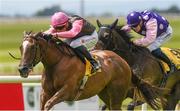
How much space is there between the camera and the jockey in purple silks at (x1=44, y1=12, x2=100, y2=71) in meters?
6.64

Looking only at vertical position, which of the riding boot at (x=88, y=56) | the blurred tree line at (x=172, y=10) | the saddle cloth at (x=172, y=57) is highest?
the riding boot at (x=88, y=56)

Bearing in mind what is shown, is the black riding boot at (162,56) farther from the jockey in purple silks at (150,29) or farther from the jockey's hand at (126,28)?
the jockey's hand at (126,28)

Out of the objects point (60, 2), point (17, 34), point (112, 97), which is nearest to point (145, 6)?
point (60, 2)

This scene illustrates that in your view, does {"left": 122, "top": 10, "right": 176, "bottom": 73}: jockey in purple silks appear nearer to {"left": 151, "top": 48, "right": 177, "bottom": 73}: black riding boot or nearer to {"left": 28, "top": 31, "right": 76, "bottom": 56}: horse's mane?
{"left": 151, "top": 48, "right": 177, "bottom": 73}: black riding boot

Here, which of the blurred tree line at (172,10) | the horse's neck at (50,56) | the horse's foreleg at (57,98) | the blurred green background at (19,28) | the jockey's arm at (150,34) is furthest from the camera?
the blurred tree line at (172,10)

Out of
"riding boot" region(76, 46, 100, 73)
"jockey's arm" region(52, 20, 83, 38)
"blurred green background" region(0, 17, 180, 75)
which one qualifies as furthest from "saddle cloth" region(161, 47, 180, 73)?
"blurred green background" region(0, 17, 180, 75)

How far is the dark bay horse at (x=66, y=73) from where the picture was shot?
6.24 meters

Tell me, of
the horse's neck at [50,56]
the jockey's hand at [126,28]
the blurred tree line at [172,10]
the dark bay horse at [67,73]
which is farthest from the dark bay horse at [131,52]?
the blurred tree line at [172,10]

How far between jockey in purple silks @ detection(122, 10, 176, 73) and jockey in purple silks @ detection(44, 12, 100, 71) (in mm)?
1167

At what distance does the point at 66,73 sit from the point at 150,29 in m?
1.99

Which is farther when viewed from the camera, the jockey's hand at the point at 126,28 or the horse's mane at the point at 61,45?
the jockey's hand at the point at 126,28

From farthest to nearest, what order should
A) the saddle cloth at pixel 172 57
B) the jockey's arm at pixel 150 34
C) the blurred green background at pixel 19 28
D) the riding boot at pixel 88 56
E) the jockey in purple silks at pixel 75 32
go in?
the blurred green background at pixel 19 28
the saddle cloth at pixel 172 57
the jockey's arm at pixel 150 34
the riding boot at pixel 88 56
the jockey in purple silks at pixel 75 32

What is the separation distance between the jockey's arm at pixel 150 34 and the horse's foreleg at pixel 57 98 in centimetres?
202

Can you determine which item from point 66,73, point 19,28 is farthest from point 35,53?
point 19,28
